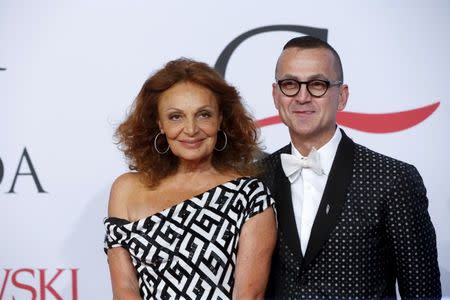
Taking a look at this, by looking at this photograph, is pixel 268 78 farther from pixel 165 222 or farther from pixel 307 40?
pixel 165 222

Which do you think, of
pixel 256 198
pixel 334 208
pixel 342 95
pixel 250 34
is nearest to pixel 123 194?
pixel 256 198

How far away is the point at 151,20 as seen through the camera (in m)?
3.15

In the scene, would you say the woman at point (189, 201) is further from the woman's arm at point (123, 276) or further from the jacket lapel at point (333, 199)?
the jacket lapel at point (333, 199)

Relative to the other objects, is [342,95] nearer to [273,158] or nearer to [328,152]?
[328,152]

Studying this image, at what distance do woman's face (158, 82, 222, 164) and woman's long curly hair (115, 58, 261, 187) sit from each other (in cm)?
3

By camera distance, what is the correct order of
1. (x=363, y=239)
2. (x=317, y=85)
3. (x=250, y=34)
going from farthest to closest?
1. (x=250, y=34)
2. (x=317, y=85)
3. (x=363, y=239)

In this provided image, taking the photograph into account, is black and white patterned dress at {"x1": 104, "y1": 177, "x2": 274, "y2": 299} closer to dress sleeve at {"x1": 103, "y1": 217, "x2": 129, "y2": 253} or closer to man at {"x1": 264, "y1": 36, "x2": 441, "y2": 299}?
dress sleeve at {"x1": 103, "y1": 217, "x2": 129, "y2": 253}

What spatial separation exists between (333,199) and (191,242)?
1.45 ft

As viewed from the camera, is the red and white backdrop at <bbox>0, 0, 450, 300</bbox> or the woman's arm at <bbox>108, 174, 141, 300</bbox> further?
the red and white backdrop at <bbox>0, 0, 450, 300</bbox>

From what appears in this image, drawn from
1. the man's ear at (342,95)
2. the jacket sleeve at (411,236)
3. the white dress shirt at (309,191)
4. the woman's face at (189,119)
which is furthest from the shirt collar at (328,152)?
the woman's face at (189,119)

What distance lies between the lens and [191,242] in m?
2.24

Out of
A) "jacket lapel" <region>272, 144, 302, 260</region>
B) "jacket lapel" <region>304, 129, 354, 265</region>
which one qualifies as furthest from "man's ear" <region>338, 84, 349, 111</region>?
"jacket lapel" <region>272, 144, 302, 260</region>

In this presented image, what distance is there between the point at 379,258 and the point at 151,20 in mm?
1474

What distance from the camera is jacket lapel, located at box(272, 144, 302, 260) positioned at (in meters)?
2.25
